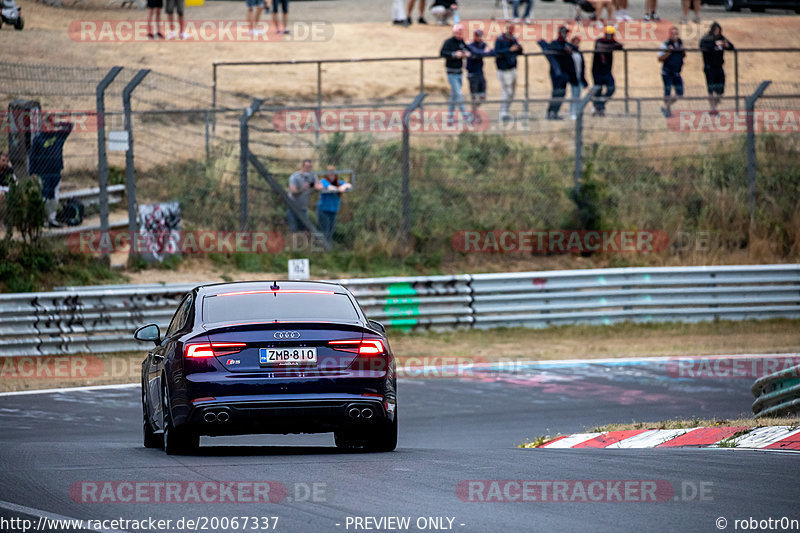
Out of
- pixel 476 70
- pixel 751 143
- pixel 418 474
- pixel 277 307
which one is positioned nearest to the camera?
pixel 418 474

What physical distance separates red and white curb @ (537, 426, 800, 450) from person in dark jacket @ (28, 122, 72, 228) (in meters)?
12.5

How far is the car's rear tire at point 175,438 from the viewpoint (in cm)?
880

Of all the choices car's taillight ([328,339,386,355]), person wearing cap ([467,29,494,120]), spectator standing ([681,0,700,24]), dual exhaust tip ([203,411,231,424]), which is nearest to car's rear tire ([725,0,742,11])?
spectator standing ([681,0,700,24])

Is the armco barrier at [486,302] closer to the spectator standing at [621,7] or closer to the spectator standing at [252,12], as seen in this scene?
the spectator standing at [252,12]

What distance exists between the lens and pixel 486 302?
64.8 ft

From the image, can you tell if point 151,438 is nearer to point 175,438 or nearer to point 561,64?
point 175,438

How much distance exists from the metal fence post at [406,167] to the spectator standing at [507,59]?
4.85 meters

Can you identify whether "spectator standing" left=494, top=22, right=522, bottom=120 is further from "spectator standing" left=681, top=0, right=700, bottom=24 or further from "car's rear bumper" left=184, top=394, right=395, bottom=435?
"car's rear bumper" left=184, top=394, right=395, bottom=435

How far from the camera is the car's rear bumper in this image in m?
8.54

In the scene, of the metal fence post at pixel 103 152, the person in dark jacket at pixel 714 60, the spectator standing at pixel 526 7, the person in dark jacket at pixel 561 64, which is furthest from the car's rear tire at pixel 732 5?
the metal fence post at pixel 103 152

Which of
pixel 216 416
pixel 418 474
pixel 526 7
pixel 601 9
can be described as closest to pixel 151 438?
pixel 216 416

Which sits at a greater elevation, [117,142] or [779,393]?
[117,142]

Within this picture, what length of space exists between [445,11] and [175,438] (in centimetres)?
3063

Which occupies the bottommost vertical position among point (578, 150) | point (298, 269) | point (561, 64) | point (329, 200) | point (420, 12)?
point (298, 269)
